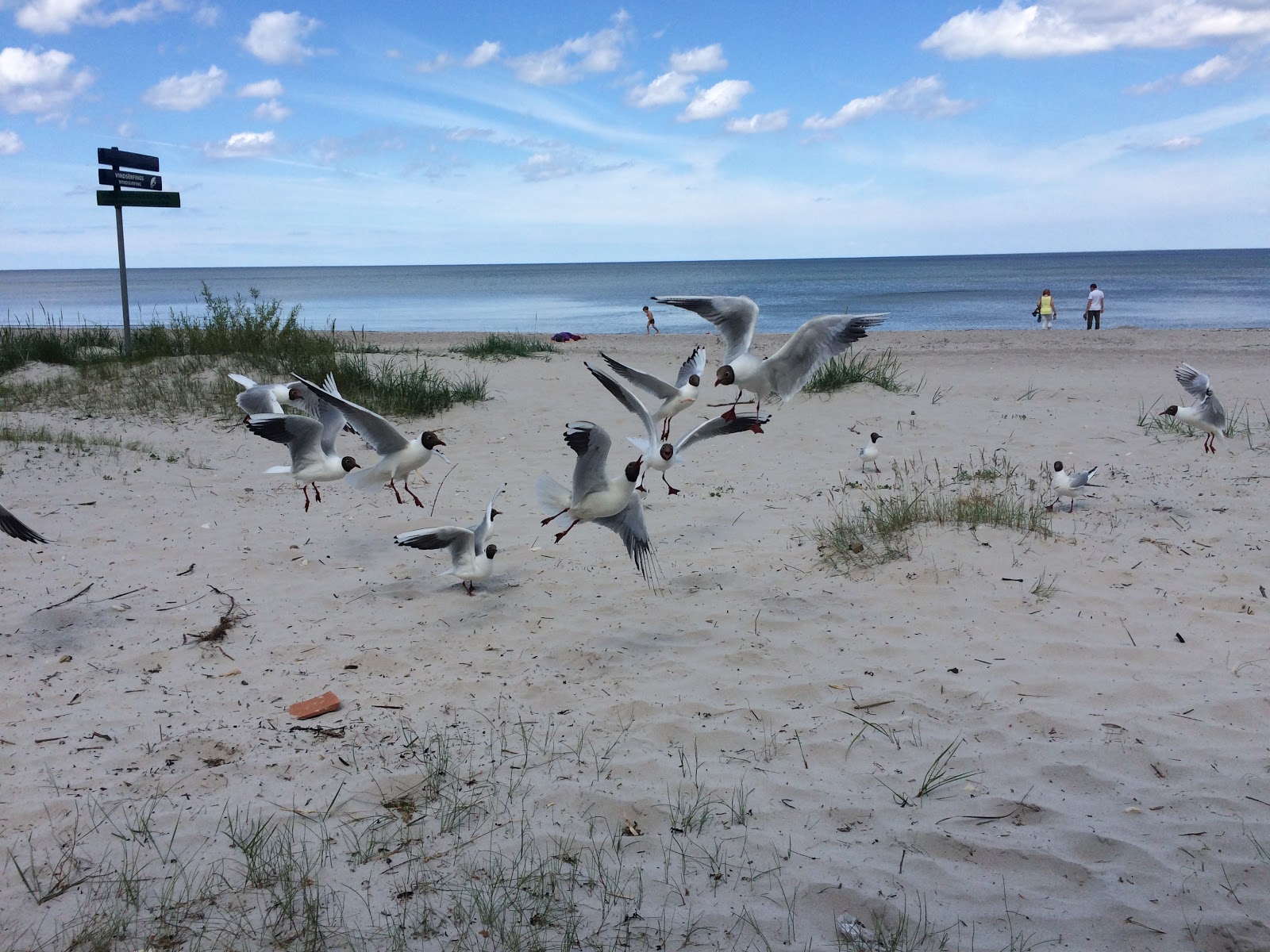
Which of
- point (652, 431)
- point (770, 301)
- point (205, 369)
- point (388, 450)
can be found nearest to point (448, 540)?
point (388, 450)

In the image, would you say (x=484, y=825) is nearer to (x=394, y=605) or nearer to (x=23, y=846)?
(x=23, y=846)

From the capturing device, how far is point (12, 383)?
991cm

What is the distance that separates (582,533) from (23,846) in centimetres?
360

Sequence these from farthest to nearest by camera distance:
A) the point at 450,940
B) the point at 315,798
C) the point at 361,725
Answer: the point at 361,725 < the point at 315,798 < the point at 450,940

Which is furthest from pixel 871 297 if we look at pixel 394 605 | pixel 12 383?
pixel 394 605

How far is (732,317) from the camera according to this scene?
5820 millimetres

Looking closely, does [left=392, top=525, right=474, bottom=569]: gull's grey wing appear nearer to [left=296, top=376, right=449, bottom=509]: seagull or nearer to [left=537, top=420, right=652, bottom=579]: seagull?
[left=296, top=376, right=449, bottom=509]: seagull

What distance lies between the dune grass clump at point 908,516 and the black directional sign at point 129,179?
1038cm

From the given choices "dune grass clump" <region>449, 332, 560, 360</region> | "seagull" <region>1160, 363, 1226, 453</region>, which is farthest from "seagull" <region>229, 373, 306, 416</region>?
"seagull" <region>1160, 363, 1226, 453</region>

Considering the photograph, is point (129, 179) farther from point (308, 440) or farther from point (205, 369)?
point (308, 440)

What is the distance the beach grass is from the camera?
8852 mm

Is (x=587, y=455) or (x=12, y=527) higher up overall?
(x=587, y=455)

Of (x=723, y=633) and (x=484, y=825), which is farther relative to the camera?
(x=723, y=633)

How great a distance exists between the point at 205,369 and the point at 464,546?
6.88 metres
